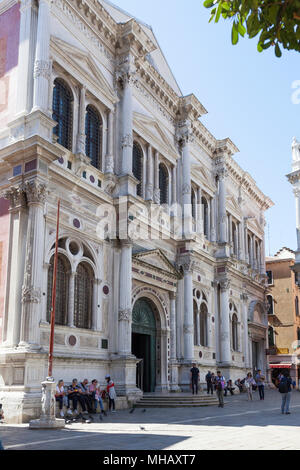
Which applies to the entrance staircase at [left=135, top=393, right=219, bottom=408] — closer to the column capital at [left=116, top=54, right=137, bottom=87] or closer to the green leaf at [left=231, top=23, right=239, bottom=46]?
the column capital at [left=116, top=54, right=137, bottom=87]

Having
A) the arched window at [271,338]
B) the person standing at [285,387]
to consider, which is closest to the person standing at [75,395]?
the person standing at [285,387]

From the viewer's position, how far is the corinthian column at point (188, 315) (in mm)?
25547

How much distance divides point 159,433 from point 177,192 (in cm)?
1763

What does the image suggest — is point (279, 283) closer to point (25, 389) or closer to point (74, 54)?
point (74, 54)

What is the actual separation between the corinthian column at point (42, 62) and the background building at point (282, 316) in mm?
34379

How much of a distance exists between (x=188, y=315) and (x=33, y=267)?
1181cm

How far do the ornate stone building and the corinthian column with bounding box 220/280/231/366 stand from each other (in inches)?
3.4

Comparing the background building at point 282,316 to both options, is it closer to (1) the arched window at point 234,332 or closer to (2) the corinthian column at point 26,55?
(1) the arched window at point 234,332

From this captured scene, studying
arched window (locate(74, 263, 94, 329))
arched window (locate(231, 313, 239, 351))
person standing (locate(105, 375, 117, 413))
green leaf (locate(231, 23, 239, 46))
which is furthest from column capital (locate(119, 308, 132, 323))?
green leaf (locate(231, 23, 239, 46))

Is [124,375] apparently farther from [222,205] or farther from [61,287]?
[222,205]

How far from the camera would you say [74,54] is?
2025 cm

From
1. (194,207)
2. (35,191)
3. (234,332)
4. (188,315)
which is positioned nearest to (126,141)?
(35,191)
